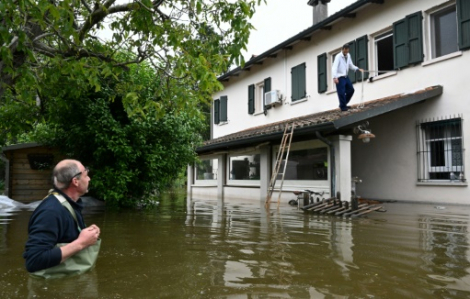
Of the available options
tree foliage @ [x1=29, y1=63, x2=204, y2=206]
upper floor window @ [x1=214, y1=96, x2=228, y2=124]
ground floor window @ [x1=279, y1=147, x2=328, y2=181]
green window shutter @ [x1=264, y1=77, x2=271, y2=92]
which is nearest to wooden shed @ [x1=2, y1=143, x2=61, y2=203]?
tree foliage @ [x1=29, y1=63, x2=204, y2=206]

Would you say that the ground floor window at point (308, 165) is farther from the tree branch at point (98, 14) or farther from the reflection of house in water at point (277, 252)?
the tree branch at point (98, 14)

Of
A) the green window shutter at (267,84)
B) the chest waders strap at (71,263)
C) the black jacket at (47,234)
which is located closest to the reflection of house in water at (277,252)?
the chest waders strap at (71,263)

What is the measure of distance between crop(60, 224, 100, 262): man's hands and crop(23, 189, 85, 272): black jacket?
0.05 metres

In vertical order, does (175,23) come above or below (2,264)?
above

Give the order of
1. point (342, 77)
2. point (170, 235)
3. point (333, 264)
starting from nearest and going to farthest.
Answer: point (333, 264) < point (170, 235) < point (342, 77)

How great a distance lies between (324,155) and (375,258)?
761 centimetres

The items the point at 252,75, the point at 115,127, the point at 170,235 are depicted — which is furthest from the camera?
the point at 252,75

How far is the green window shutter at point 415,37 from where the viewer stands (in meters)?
11.8

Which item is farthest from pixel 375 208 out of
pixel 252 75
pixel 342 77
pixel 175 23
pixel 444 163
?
pixel 252 75

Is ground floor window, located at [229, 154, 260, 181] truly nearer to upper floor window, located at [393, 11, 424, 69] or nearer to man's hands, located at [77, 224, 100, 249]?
upper floor window, located at [393, 11, 424, 69]

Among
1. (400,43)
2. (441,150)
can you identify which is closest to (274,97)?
(400,43)

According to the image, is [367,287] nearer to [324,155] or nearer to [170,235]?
[170,235]

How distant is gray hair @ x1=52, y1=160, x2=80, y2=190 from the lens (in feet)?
10.5

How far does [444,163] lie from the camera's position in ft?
36.6
